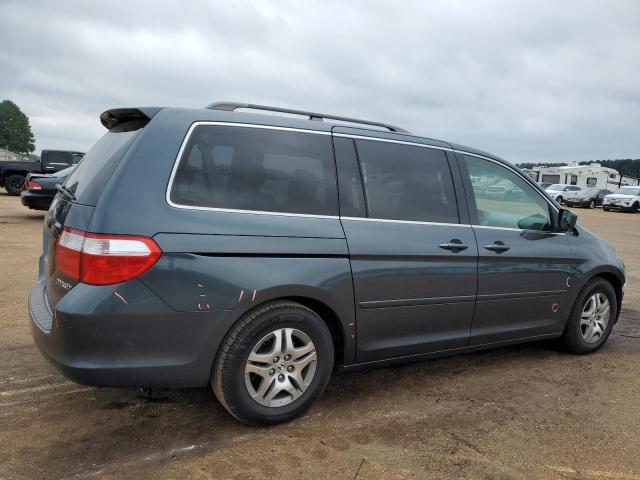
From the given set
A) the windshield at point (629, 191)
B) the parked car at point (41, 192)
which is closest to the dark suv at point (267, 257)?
the parked car at point (41, 192)

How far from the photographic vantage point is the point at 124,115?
3.08m

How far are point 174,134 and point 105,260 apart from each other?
0.75 meters

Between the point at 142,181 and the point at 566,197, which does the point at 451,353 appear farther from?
the point at 566,197

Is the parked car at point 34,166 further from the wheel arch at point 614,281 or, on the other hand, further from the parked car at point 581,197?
the parked car at point 581,197

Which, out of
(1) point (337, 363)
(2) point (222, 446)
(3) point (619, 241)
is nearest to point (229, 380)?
(2) point (222, 446)

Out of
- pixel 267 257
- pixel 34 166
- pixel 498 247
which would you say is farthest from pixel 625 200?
pixel 267 257

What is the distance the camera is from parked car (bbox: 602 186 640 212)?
31281mm

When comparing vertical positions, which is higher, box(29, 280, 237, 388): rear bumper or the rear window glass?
the rear window glass

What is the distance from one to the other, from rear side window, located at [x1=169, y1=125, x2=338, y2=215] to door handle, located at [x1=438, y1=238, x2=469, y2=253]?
85cm

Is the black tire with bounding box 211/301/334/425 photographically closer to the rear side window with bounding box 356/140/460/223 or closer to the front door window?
the rear side window with bounding box 356/140/460/223

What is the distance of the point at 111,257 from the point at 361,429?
165cm

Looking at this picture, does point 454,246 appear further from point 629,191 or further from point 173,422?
point 629,191

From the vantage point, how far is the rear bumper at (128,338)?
2.51m

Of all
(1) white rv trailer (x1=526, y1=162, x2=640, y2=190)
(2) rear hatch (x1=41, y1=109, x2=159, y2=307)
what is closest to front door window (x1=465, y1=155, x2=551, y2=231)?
(2) rear hatch (x1=41, y1=109, x2=159, y2=307)
